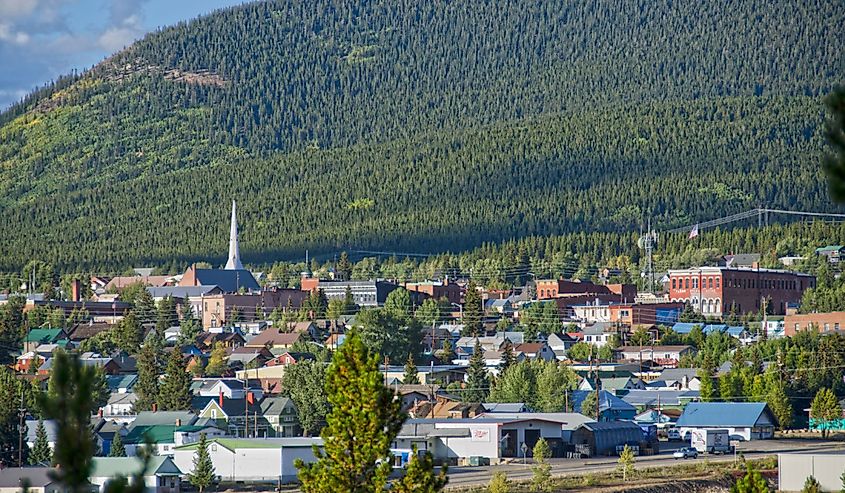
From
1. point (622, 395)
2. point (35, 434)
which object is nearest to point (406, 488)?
point (35, 434)

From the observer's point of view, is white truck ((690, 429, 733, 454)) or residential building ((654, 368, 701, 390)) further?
residential building ((654, 368, 701, 390))

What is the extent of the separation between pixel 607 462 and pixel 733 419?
15.6 meters

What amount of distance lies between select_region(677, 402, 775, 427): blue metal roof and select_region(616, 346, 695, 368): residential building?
38.9m

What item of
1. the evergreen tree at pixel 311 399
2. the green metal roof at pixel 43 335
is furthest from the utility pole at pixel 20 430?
the green metal roof at pixel 43 335

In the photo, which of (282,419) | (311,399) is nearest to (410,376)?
(282,419)

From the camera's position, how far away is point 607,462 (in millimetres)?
90188

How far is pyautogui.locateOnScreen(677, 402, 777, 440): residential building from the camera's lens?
335ft

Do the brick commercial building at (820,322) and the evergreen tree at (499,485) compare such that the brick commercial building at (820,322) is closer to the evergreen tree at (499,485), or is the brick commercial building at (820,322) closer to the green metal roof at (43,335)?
the green metal roof at (43,335)

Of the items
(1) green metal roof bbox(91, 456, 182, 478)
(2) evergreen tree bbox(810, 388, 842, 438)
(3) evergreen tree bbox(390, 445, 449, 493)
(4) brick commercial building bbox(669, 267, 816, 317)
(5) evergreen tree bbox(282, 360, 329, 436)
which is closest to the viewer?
(3) evergreen tree bbox(390, 445, 449, 493)

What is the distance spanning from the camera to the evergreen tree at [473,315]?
164500 mm

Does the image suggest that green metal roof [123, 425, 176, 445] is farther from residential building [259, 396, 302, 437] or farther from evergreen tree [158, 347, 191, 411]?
evergreen tree [158, 347, 191, 411]

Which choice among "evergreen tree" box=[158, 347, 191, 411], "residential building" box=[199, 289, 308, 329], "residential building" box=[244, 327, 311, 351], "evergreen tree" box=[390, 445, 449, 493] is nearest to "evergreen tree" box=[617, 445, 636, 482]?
"evergreen tree" box=[158, 347, 191, 411]

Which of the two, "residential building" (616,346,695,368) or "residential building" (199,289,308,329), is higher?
"residential building" (199,289,308,329)

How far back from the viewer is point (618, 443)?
323 feet
